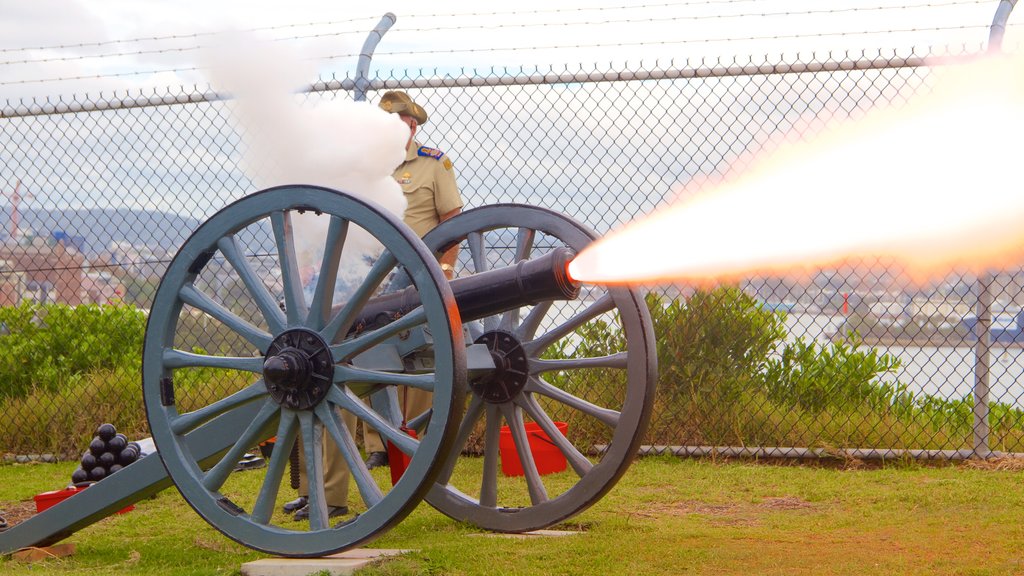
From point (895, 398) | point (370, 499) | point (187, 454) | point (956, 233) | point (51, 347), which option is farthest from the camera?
point (51, 347)

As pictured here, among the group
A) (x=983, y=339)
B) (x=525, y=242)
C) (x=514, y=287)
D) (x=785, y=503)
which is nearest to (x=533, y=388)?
(x=525, y=242)

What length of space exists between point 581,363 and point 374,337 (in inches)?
42.6

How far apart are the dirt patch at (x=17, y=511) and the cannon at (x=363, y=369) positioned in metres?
1.02

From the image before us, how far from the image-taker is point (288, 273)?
4223 millimetres

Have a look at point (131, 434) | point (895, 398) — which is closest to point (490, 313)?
point (895, 398)

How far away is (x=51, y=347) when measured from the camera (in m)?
8.56

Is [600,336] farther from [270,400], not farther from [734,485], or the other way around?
[270,400]

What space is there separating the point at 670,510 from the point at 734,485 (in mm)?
725

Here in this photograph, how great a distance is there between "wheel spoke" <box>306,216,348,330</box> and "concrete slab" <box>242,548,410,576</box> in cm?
81

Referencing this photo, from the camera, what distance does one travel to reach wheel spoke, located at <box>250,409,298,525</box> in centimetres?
416

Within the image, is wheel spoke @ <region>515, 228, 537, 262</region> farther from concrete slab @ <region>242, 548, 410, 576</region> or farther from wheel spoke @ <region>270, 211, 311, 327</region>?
concrete slab @ <region>242, 548, 410, 576</region>

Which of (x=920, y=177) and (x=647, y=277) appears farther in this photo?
(x=920, y=177)

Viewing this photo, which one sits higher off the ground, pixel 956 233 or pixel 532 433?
pixel 956 233

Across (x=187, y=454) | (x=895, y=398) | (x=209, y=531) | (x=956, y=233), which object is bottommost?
(x=209, y=531)
